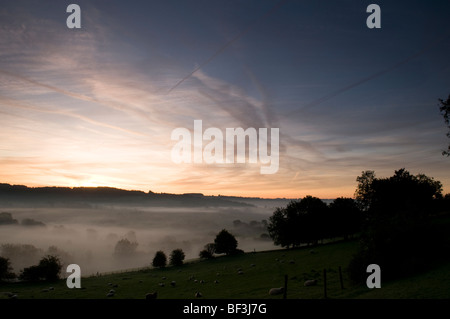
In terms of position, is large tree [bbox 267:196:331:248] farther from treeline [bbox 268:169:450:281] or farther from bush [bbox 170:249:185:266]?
bush [bbox 170:249:185:266]

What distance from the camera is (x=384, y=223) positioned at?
35.8 meters

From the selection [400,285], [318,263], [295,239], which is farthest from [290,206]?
[400,285]

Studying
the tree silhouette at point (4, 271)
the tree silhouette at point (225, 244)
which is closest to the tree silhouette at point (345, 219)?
the tree silhouette at point (225, 244)

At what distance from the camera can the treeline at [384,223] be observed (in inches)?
1227

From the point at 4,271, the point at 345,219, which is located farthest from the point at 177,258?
the point at 345,219

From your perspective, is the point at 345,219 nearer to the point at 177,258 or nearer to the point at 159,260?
the point at 177,258

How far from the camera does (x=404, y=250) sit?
1260 inches

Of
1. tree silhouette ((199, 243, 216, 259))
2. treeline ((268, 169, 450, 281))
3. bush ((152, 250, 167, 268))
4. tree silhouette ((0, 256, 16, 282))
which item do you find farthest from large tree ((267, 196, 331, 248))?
tree silhouette ((0, 256, 16, 282))

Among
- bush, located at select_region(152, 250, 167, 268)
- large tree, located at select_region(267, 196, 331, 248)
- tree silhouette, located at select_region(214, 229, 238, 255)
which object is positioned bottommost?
bush, located at select_region(152, 250, 167, 268)

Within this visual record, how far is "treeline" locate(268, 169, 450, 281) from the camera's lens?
31.2 metres

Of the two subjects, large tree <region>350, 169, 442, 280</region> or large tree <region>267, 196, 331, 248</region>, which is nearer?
large tree <region>350, 169, 442, 280</region>

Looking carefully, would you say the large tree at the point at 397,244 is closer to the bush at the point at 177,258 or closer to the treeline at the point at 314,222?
the treeline at the point at 314,222
